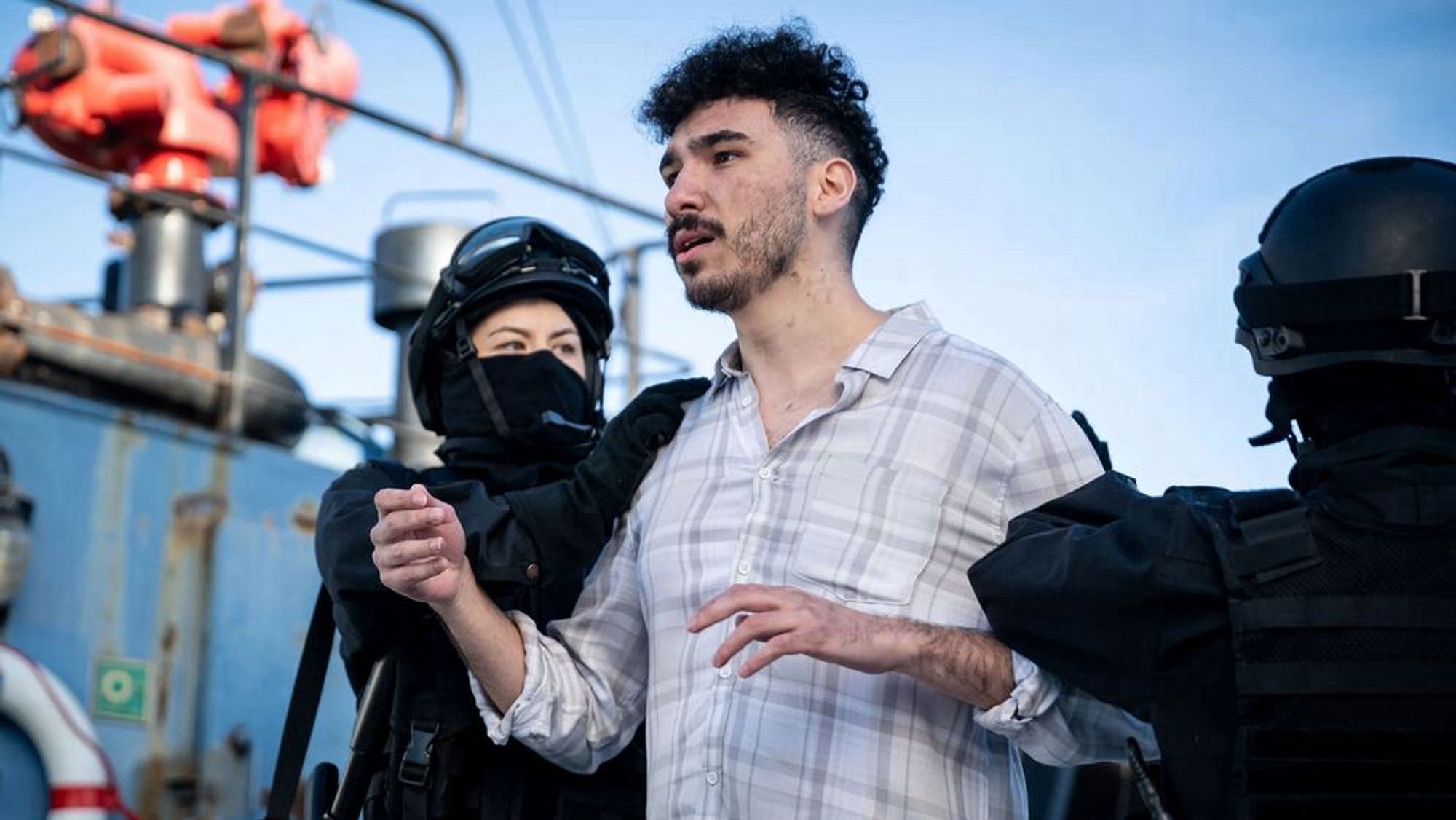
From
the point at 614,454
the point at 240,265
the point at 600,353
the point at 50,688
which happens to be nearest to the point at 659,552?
the point at 614,454

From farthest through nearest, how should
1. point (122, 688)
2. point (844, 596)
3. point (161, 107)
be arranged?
point (161, 107)
point (122, 688)
point (844, 596)

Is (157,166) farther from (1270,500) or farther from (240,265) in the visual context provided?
(1270,500)

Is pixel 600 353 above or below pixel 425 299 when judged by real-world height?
below

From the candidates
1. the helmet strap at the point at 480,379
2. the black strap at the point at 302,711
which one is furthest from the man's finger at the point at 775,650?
the helmet strap at the point at 480,379

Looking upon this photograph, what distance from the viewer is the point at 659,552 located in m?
3.06

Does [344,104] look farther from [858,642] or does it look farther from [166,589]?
[858,642]

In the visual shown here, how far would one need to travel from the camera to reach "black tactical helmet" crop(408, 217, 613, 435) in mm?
3996

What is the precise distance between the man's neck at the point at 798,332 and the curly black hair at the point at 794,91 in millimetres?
156

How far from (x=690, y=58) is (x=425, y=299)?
4.84m

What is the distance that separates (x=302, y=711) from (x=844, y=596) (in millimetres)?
1419

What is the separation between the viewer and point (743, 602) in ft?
8.19

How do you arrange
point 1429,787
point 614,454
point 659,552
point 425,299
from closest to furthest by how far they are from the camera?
1. point 1429,787
2. point 659,552
3. point 614,454
4. point 425,299

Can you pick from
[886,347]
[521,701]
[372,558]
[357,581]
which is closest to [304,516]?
[357,581]

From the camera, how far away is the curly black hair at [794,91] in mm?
3318
